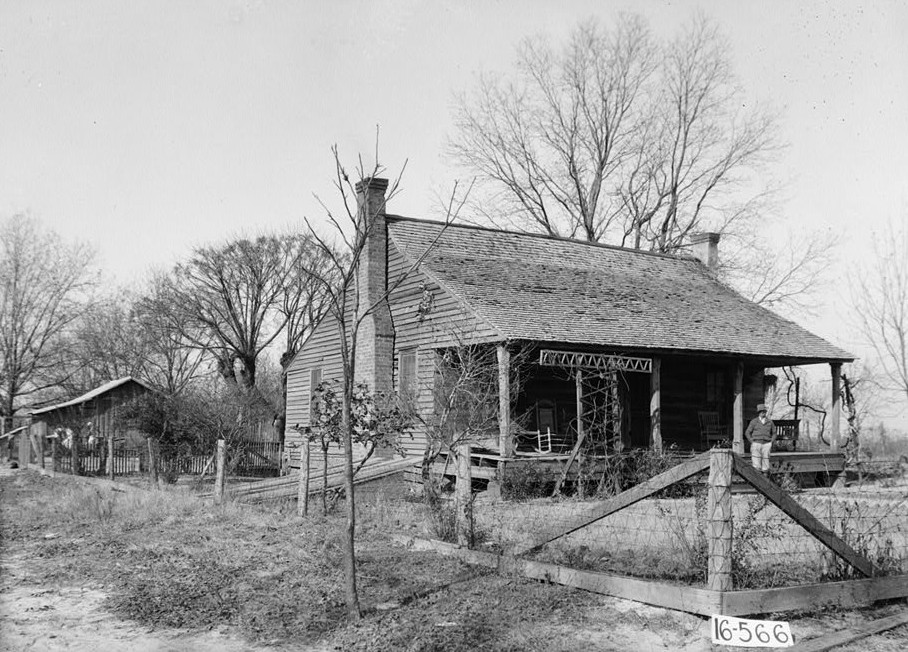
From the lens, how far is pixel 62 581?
29.1ft

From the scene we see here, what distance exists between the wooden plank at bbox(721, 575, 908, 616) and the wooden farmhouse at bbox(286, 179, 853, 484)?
32.5ft

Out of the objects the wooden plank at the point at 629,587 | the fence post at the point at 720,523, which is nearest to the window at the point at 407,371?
the wooden plank at the point at 629,587

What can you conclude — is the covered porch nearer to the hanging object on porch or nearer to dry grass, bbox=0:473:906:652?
the hanging object on porch

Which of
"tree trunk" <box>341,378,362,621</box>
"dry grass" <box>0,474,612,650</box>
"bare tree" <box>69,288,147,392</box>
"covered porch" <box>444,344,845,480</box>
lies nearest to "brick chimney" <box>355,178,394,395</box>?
"covered porch" <box>444,344,845,480</box>

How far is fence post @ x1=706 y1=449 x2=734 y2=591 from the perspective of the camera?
6746 mm

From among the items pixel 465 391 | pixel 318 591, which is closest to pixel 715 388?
pixel 465 391

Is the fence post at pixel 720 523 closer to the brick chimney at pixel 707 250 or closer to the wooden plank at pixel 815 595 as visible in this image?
the wooden plank at pixel 815 595

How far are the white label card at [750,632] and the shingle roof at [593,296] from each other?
11053mm

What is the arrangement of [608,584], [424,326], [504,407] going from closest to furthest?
[608,584] < [504,407] < [424,326]

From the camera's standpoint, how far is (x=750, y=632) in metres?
6.41

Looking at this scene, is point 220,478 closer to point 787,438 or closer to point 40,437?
point 40,437

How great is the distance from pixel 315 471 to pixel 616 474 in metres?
7.05

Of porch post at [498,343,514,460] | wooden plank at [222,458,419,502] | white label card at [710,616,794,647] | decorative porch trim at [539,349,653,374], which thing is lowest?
white label card at [710,616,794,647]

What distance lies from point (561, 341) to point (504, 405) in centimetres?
195
